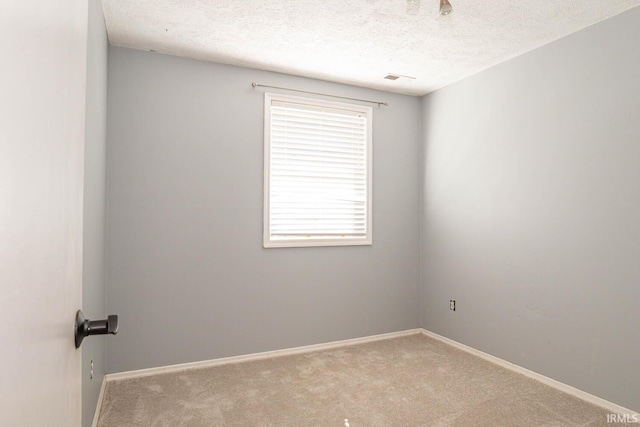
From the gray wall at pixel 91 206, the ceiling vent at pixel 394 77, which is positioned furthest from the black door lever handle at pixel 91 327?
the ceiling vent at pixel 394 77

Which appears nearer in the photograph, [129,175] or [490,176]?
[129,175]

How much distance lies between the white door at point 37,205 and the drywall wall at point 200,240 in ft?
8.68

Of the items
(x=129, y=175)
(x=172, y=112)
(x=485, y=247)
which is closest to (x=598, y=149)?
(x=485, y=247)

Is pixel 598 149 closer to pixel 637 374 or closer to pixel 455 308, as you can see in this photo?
pixel 637 374

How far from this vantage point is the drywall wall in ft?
10.3

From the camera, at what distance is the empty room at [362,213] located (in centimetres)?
260

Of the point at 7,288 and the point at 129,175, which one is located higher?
the point at 129,175

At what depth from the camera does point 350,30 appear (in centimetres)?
290

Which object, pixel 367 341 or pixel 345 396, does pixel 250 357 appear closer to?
pixel 345 396

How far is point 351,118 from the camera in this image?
4086 mm

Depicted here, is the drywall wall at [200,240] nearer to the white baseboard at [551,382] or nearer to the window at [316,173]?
the window at [316,173]

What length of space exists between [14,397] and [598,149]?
334 centimetres

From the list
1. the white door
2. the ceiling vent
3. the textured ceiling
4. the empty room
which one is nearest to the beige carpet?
the empty room

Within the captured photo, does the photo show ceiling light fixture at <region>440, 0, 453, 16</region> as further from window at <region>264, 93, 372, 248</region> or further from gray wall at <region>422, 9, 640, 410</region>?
window at <region>264, 93, 372, 248</region>
